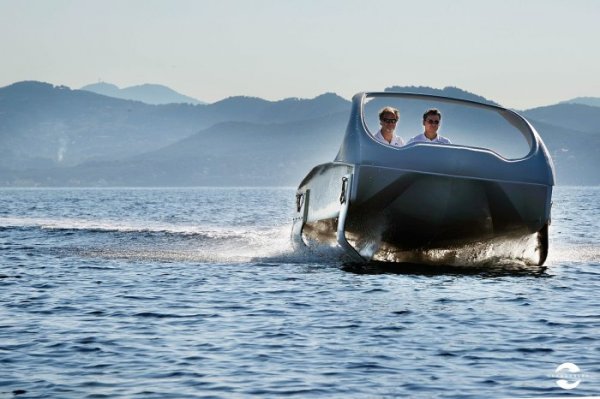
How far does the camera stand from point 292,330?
11344 millimetres

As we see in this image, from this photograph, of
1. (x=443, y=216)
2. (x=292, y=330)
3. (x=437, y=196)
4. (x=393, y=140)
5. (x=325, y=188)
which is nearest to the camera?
(x=292, y=330)

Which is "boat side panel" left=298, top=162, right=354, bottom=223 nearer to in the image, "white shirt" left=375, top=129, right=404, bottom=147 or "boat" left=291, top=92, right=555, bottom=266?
"boat" left=291, top=92, right=555, bottom=266

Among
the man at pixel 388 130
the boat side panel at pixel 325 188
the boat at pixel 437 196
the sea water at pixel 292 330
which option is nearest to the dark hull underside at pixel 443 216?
the boat at pixel 437 196

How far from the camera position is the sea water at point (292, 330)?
29.0 feet

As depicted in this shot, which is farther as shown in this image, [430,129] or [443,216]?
[430,129]

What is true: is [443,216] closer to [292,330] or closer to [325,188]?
[325,188]

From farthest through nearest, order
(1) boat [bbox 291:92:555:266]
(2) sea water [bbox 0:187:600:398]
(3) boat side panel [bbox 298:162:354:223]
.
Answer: (3) boat side panel [bbox 298:162:354:223] < (1) boat [bbox 291:92:555:266] < (2) sea water [bbox 0:187:600:398]

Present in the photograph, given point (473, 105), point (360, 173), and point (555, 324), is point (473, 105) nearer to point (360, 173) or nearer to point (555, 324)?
point (360, 173)

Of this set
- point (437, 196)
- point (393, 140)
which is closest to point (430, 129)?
point (393, 140)

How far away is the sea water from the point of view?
29.0 ft

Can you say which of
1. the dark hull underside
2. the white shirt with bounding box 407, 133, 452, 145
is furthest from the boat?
the white shirt with bounding box 407, 133, 452, 145

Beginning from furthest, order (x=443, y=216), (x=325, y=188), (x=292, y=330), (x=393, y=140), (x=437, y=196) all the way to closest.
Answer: (x=325, y=188), (x=393, y=140), (x=443, y=216), (x=437, y=196), (x=292, y=330)

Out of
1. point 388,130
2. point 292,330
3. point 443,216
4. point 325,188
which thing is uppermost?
point 388,130

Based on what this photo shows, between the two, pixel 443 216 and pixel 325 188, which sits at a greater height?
pixel 325 188
